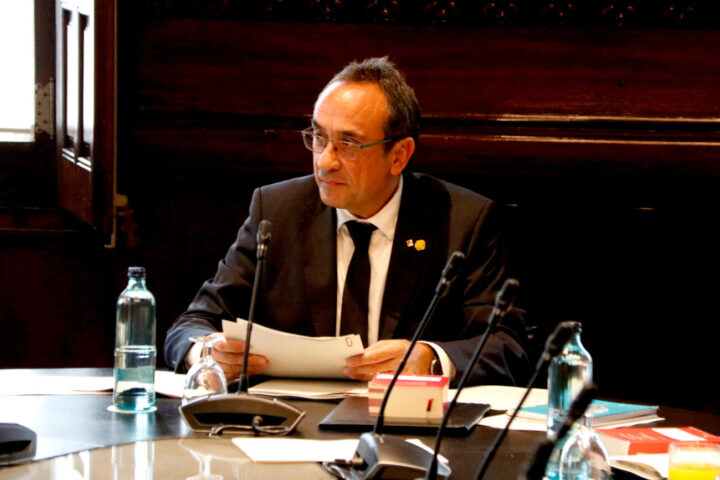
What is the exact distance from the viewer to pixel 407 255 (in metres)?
2.60

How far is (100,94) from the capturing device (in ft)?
10.2

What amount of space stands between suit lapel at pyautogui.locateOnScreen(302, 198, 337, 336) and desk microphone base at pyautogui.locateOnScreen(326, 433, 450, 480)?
1080 millimetres

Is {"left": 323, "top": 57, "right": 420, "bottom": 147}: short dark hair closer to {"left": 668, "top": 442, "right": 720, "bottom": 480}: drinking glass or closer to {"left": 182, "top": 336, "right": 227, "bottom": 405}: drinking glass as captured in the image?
{"left": 182, "top": 336, "right": 227, "bottom": 405}: drinking glass

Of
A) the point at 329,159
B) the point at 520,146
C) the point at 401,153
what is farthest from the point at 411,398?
the point at 520,146

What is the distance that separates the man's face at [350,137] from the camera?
2.58 meters

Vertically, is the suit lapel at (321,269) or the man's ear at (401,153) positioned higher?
the man's ear at (401,153)

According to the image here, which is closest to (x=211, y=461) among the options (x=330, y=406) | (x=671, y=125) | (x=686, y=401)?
(x=330, y=406)

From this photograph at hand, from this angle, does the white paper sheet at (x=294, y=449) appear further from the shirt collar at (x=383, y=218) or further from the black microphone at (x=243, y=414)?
the shirt collar at (x=383, y=218)

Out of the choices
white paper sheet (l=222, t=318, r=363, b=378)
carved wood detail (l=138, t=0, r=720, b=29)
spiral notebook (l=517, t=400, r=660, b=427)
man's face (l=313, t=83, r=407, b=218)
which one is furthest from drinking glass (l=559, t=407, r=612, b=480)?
carved wood detail (l=138, t=0, r=720, b=29)

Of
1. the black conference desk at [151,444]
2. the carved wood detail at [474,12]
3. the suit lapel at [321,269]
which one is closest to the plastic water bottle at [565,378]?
the black conference desk at [151,444]

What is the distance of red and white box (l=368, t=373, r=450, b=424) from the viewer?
5.97 feet

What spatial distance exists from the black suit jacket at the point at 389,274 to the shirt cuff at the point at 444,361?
20cm

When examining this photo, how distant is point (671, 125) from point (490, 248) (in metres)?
0.87

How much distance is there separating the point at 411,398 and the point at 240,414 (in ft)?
1.03
